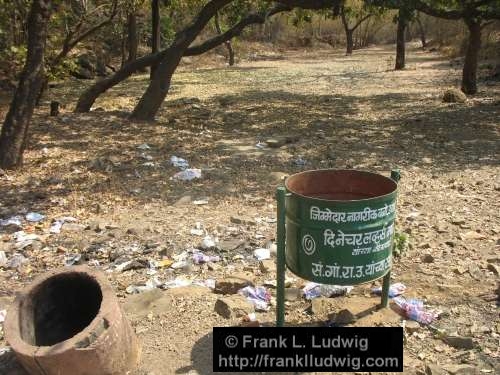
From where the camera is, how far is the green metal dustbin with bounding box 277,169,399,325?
8.87 feet

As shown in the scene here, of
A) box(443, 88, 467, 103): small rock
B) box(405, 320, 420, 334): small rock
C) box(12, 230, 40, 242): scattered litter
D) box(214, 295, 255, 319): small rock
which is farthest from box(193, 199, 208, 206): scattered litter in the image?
box(443, 88, 467, 103): small rock

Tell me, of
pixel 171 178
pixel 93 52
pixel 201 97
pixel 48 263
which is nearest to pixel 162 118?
pixel 201 97

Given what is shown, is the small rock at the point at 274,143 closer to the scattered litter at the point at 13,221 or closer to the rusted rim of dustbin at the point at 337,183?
the scattered litter at the point at 13,221

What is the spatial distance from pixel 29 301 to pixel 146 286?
3.34 ft

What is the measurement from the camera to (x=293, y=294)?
3680 mm

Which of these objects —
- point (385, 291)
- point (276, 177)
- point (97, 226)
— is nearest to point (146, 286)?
point (97, 226)

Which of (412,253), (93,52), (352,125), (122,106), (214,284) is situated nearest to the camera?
(214,284)

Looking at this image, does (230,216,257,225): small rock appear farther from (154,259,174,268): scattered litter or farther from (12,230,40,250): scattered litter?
(12,230,40,250): scattered litter

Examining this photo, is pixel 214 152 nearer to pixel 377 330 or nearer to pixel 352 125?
pixel 352 125

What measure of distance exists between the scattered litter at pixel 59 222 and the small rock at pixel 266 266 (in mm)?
2041

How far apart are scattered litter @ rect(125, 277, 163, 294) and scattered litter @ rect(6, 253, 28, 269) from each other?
3.51ft

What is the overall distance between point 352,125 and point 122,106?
540cm

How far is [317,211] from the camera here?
8.91 ft

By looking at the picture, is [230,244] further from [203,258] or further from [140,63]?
[140,63]
